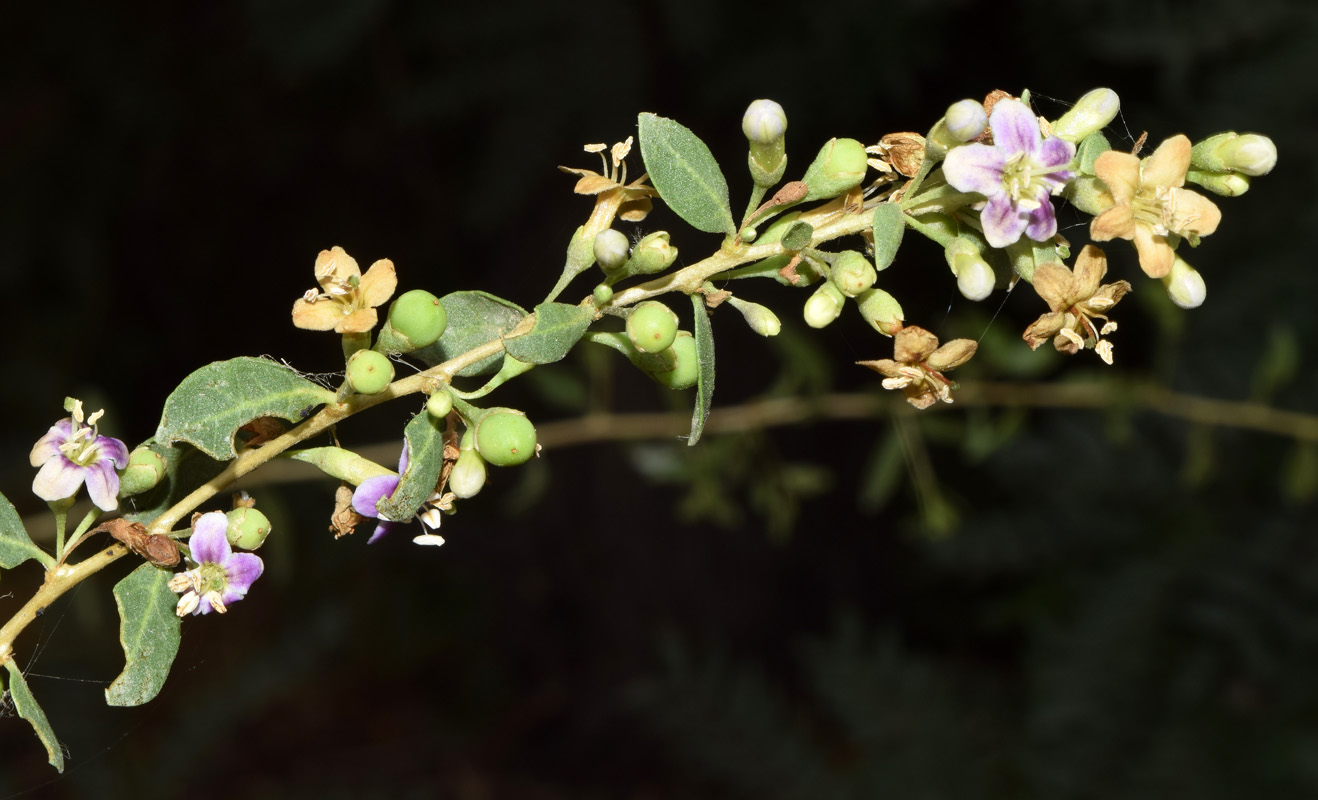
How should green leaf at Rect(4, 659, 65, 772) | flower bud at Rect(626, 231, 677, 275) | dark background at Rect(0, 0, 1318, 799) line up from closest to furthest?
1. green leaf at Rect(4, 659, 65, 772)
2. flower bud at Rect(626, 231, 677, 275)
3. dark background at Rect(0, 0, 1318, 799)

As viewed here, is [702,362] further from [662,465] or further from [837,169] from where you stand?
[662,465]

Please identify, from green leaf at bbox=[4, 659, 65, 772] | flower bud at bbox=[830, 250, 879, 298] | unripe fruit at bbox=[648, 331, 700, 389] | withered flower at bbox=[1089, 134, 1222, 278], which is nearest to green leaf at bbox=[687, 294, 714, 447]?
unripe fruit at bbox=[648, 331, 700, 389]

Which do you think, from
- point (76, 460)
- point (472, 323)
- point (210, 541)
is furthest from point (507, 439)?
point (76, 460)

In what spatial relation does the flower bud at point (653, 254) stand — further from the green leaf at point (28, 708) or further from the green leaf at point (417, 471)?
the green leaf at point (28, 708)

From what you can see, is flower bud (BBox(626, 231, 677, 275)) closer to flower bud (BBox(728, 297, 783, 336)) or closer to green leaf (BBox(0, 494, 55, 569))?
flower bud (BBox(728, 297, 783, 336))

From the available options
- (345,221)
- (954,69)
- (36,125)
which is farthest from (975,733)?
(36,125)

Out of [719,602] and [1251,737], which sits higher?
[1251,737]

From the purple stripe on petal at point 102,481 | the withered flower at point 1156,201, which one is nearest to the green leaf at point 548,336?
the purple stripe on petal at point 102,481

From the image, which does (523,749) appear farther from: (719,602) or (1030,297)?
(1030,297)
